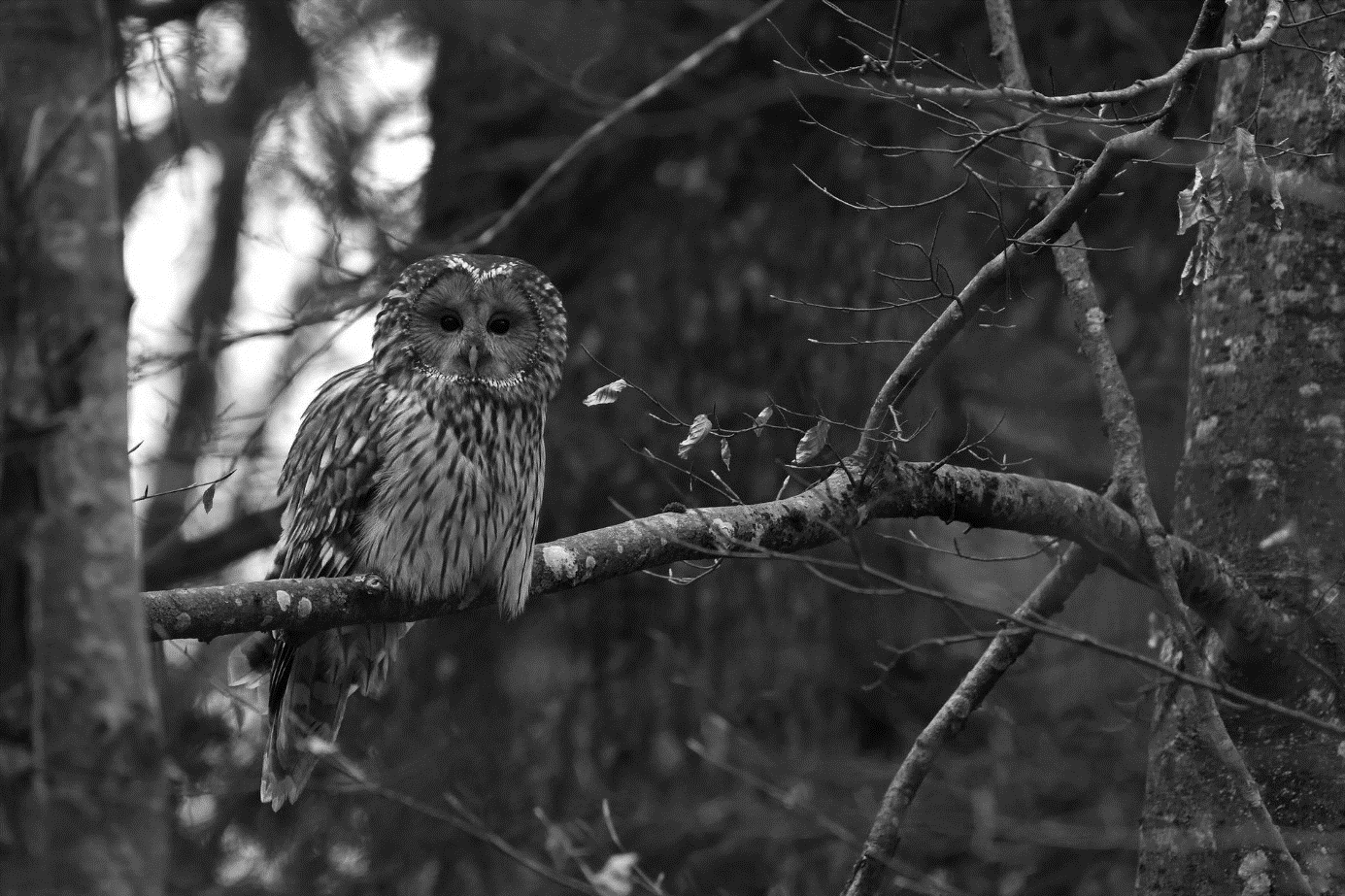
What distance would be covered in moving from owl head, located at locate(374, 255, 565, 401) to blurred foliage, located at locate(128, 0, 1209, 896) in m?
1.41

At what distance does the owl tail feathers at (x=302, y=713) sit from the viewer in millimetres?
4727

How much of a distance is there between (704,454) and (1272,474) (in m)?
3.08

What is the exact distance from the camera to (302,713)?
191 inches

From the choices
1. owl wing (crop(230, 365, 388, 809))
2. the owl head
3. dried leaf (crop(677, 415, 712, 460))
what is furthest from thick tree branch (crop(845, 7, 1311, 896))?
owl wing (crop(230, 365, 388, 809))

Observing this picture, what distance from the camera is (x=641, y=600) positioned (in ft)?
21.6

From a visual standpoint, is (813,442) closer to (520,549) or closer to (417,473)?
(520,549)

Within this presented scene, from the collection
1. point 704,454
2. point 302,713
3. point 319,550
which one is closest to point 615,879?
point 319,550

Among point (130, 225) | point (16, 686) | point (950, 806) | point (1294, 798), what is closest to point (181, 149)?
point (130, 225)

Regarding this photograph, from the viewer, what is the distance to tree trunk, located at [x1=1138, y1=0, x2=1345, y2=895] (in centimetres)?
347

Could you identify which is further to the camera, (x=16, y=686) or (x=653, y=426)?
(x=653, y=426)

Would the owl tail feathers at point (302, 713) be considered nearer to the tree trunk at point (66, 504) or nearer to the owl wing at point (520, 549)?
the owl wing at point (520, 549)

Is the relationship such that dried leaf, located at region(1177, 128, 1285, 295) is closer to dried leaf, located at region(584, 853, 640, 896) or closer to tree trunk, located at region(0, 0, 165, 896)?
dried leaf, located at region(584, 853, 640, 896)

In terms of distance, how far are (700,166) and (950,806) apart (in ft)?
10.3

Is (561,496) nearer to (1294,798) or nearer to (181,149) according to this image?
(181,149)
